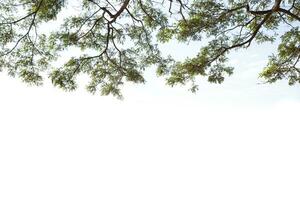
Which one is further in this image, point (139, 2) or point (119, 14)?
point (139, 2)

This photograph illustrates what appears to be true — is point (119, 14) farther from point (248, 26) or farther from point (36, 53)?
point (248, 26)

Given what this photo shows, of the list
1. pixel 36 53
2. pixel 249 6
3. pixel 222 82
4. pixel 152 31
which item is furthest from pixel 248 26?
pixel 36 53

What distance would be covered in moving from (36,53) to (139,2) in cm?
283

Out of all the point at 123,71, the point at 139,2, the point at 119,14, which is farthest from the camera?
the point at 123,71

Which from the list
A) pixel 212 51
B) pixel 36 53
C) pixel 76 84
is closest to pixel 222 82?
pixel 212 51

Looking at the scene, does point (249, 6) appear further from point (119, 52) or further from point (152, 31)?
point (119, 52)

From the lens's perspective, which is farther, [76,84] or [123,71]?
[123,71]

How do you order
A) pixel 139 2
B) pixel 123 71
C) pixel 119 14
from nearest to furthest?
pixel 119 14 → pixel 139 2 → pixel 123 71

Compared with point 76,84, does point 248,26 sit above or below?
above

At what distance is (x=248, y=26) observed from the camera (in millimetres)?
10109

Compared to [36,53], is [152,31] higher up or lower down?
higher up

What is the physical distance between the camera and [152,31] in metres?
10.3

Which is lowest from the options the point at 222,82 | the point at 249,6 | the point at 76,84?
the point at 76,84

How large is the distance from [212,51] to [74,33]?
3645mm
